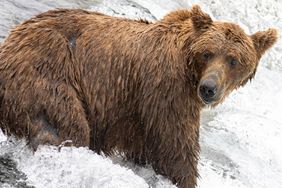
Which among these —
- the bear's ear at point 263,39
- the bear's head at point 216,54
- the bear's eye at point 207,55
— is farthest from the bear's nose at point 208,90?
the bear's ear at point 263,39

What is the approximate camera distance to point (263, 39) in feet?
17.5

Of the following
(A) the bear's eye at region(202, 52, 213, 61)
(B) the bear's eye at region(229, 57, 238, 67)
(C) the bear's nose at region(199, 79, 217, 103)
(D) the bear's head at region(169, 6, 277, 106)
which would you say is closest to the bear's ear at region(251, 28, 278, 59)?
(D) the bear's head at region(169, 6, 277, 106)

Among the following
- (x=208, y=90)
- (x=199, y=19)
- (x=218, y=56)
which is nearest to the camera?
(x=208, y=90)

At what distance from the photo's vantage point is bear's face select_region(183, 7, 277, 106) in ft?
16.2

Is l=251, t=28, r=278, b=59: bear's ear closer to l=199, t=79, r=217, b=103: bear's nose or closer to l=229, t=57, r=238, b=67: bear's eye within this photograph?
l=229, t=57, r=238, b=67: bear's eye

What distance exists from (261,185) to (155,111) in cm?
271

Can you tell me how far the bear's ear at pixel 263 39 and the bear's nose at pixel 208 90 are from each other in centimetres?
68

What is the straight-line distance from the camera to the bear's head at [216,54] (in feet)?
16.2

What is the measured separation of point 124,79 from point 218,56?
796 mm

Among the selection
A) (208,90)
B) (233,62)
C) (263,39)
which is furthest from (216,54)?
(263,39)

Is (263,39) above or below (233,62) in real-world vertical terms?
above

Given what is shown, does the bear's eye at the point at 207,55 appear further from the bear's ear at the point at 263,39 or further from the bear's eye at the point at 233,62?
the bear's ear at the point at 263,39

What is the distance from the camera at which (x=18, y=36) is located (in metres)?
5.12

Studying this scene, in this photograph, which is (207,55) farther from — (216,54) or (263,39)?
(263,39)
